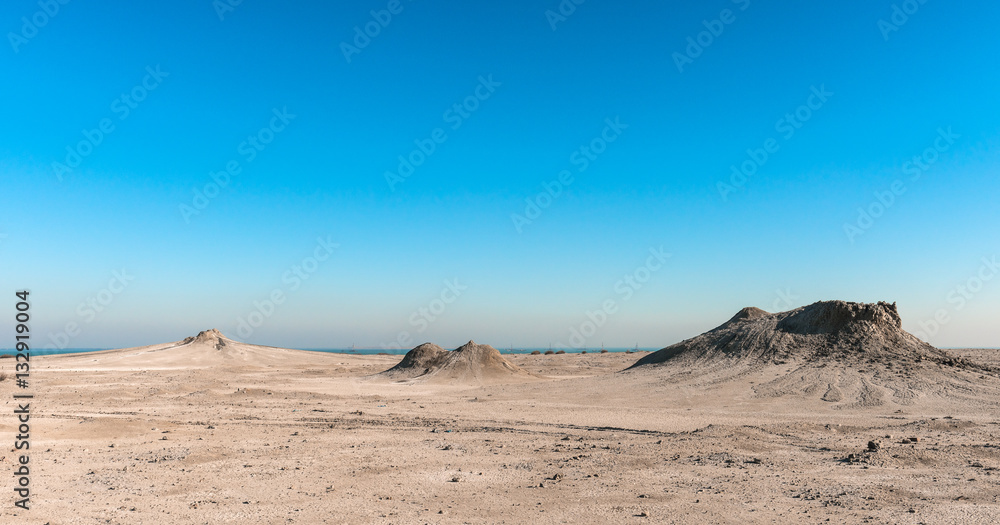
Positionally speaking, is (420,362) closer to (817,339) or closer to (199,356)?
(817,339)

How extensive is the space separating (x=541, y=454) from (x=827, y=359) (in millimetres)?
19851

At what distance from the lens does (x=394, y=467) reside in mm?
10969

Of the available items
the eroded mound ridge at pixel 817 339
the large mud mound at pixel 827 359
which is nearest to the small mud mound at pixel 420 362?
the large mud mound at pixel 827 359

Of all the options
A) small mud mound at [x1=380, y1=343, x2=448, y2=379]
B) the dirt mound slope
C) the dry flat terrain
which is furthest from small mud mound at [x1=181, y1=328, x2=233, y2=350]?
the dry flat terrain

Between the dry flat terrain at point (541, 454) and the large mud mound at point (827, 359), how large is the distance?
0.69 feet

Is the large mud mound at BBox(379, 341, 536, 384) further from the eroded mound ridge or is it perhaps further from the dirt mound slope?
the dirt mound slope

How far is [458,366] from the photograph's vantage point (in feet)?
116

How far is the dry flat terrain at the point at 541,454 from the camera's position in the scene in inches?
326

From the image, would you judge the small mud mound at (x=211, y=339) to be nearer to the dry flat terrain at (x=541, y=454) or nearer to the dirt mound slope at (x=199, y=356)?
the dirt mound slope at (x=199, y=356)

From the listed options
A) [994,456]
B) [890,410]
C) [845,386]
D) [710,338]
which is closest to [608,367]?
[710,338]

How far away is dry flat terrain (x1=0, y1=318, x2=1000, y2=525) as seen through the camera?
829 centimetres

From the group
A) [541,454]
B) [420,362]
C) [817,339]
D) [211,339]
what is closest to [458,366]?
[420,362]

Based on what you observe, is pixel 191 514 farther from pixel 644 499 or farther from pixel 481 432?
pixel 481 432

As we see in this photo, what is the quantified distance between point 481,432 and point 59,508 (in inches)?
351
